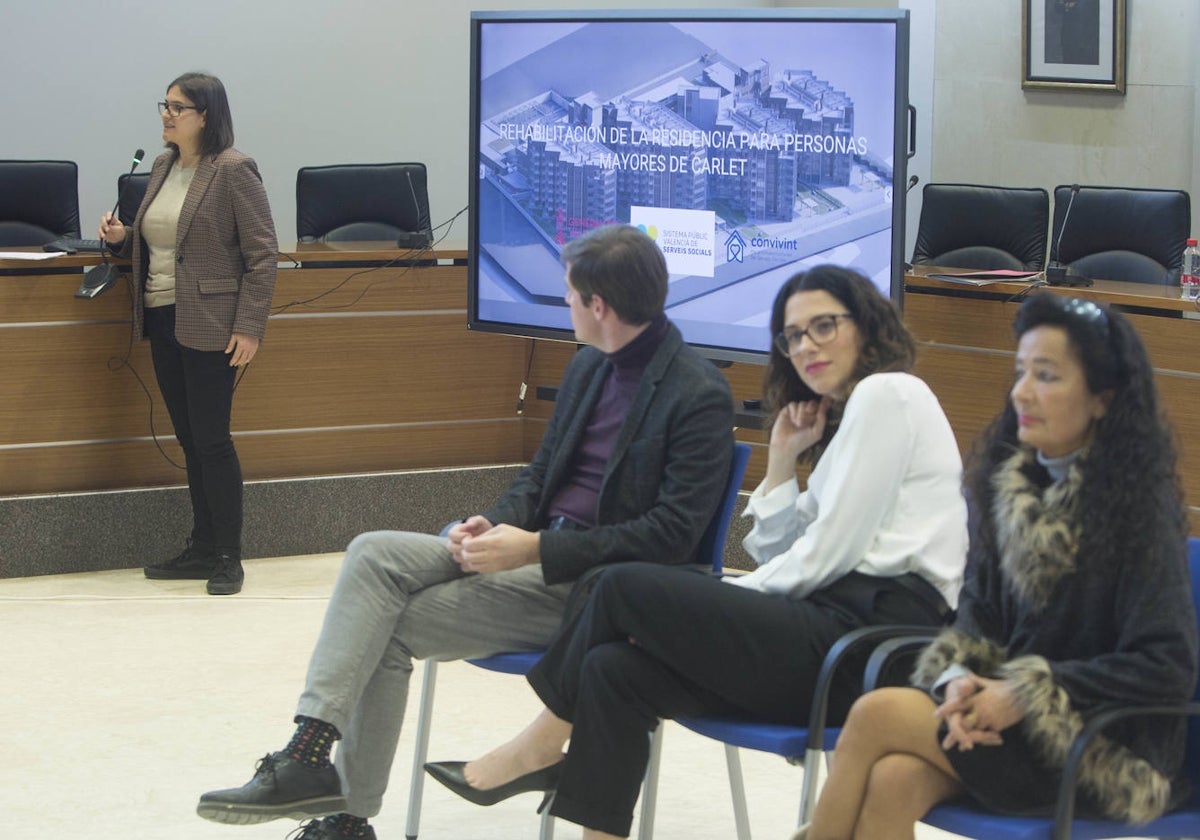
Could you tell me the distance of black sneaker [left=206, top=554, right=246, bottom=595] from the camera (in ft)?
16.4

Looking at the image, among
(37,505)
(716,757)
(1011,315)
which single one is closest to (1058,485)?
(716,757)

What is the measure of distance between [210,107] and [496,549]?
2506mm

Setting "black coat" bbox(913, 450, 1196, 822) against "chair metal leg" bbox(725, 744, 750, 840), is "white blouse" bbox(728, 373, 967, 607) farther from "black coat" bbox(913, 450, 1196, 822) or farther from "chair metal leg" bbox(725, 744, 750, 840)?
"chair metal leg" bbox(725, 744, 750, 840)

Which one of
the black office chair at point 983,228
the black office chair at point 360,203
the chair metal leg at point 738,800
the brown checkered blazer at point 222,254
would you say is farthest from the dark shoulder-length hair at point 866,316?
the black office chair at point 360,203

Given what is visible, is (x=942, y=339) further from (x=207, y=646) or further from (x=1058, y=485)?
(x=1058, y=485)

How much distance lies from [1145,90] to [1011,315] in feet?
10.3

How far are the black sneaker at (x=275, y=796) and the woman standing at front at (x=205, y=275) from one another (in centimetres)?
230

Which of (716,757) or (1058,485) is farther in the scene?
(716,757)

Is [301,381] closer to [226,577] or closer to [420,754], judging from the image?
[226,577]

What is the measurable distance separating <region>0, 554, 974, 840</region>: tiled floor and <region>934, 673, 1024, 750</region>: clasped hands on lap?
1085 millimetres

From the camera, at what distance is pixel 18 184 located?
19.6 ft

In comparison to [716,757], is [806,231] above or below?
above

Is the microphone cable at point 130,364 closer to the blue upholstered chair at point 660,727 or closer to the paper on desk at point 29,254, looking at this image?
the paper on desk at point 29,254

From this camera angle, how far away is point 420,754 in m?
3.16
